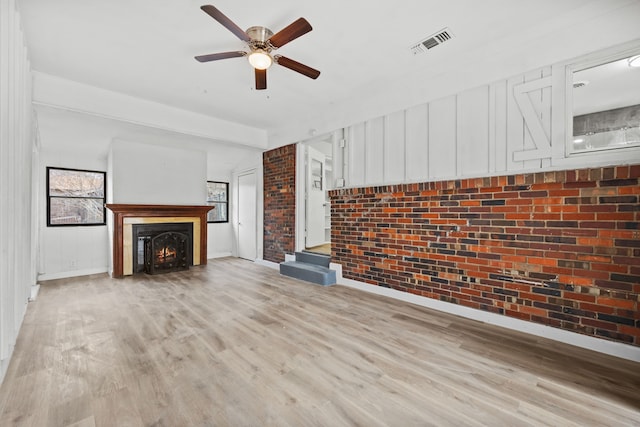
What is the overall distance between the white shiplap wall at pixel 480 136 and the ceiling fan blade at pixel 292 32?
1.81m

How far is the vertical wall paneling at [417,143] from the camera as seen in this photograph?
10.9 feet

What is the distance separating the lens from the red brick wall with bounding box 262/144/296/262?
5.23 m

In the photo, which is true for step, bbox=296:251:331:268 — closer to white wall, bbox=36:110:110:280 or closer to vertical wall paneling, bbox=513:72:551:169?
vertical wall paneling, bbox=513:72:551:169

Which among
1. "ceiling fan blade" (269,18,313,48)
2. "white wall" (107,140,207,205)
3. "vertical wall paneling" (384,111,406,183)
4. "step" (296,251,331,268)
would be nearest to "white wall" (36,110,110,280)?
"white wall" (107,140,207,205)

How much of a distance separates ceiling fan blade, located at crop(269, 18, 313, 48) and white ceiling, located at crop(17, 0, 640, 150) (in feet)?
0.71

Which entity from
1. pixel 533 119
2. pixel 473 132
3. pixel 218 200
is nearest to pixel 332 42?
pixel 473 132

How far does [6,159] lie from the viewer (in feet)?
5.65

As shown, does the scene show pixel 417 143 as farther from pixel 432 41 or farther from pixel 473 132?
pixel 432 41

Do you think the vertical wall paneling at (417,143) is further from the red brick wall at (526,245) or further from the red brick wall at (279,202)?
the red brick wall at (279,202)

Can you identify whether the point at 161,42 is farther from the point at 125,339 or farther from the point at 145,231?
the point at 145,231

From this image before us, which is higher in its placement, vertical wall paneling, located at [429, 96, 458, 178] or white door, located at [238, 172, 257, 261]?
vertical wall paneling, located at [429, 96, 458, 178]

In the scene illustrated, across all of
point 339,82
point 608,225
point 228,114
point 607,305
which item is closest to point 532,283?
point 607,305

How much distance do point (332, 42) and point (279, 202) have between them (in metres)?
3.29

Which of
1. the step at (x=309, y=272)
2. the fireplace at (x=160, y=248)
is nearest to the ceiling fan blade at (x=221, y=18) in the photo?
the step at (x=309, y=272)
